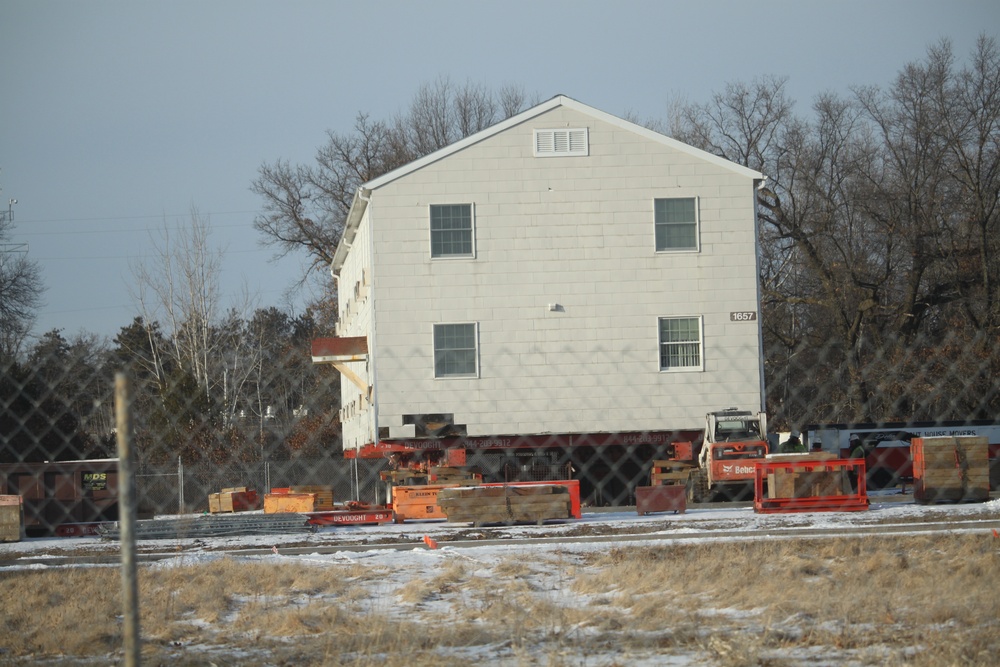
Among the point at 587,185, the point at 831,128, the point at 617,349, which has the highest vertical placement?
the point at 831,128

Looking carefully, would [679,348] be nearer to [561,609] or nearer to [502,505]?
[502,505]

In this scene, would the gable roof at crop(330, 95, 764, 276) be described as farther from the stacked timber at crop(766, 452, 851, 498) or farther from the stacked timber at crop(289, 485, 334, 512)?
the stacked timber at crop(766, 452, 851, 498)

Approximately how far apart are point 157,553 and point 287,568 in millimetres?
5146

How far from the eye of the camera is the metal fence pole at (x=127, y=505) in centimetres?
500

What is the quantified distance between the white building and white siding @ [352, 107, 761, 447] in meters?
0.04

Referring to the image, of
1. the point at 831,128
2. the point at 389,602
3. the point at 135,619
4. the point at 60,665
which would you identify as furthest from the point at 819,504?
the point at 831,128

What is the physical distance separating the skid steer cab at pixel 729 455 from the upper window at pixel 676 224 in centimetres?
462

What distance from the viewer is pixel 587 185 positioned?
29.8 meters

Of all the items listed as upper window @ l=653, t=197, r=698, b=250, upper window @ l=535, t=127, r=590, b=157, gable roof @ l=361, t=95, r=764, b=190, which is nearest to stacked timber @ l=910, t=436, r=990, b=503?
upper window @ l=653, t=197, r=698, b=250

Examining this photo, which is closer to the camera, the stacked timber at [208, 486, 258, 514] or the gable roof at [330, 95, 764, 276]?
the gable roof at [330, 95, 764, 276]

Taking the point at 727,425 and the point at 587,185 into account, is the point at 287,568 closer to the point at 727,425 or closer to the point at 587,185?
the point at 727,425

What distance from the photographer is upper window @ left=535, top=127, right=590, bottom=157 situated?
29844mm

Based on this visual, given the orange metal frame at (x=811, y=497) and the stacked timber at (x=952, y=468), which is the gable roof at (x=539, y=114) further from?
the orange metal frame at (x=811, y=497)

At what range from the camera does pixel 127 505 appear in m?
5.12
